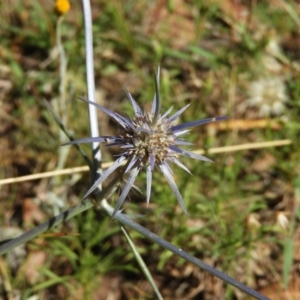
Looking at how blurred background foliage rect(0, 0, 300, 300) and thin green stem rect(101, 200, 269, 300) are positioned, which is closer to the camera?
thin green stem rect(101, 200, 269, 300)

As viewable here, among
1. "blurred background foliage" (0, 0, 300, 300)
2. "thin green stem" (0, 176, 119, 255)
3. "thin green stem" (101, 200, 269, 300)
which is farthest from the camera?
"blurred background foliage" (0, 0, 300, 300)

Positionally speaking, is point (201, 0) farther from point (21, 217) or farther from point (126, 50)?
point (21, 217)

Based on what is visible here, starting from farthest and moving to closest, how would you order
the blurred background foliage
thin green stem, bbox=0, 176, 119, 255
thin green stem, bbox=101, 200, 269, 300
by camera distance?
the blurred background foliage
thin green stem, bbox=0, 176, 119, 255
thin green stem, bbox=101, 200, 269, 300

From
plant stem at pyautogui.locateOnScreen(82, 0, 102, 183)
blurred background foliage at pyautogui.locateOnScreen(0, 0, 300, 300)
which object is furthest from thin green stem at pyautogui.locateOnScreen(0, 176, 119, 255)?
blurred background foliage at pyautogui.locateOnScreen(0, 0, 300, 300)

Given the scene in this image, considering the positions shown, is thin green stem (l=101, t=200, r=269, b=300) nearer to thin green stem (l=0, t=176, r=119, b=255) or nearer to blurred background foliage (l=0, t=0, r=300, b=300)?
thin green stem (l=0, t=176, r=119, b=255)

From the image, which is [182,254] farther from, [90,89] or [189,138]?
[189,138]

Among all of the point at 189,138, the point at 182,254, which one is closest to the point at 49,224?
the point at 182,254

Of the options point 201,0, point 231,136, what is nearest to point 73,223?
point 231,136

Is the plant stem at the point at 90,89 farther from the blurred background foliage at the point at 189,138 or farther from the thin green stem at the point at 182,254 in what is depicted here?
the blurred background foliage at the point at 189,138
